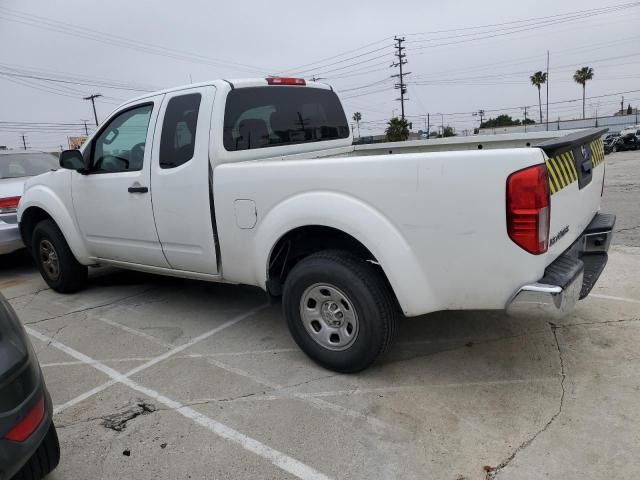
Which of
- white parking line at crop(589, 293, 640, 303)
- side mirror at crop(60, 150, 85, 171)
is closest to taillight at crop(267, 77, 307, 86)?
side mirror at crop(60, 150, 85, 171)

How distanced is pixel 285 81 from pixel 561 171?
248cm

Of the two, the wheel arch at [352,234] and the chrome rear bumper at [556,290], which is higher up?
the wheel arch at [352,234]

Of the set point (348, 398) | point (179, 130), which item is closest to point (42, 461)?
point (348, 398)

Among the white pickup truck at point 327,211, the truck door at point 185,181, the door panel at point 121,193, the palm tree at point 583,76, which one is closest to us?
the white pickup truck at point 327,211

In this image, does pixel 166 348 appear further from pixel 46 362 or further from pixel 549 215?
pixel 549 215

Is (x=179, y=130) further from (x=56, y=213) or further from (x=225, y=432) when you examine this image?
(x=225, y=432)

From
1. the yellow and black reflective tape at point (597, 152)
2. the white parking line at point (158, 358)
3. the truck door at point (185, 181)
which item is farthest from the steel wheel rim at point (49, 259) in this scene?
the yellow and black reflective tape at point (597, 152)

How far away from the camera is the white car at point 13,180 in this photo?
623 cm

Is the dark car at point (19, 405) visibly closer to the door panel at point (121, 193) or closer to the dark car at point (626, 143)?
the door panel at point (121, 193)

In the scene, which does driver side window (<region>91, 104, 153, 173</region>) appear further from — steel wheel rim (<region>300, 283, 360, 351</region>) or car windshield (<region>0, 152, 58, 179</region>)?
car windshield (<region>0, 152, 58, 179</region>)

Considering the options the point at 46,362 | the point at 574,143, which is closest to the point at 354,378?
the point at 574,143

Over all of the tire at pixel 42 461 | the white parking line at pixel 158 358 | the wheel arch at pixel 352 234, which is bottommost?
the white parking line at pixel 158 358

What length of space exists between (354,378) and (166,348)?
1.59 metres

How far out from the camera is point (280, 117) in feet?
13.6
